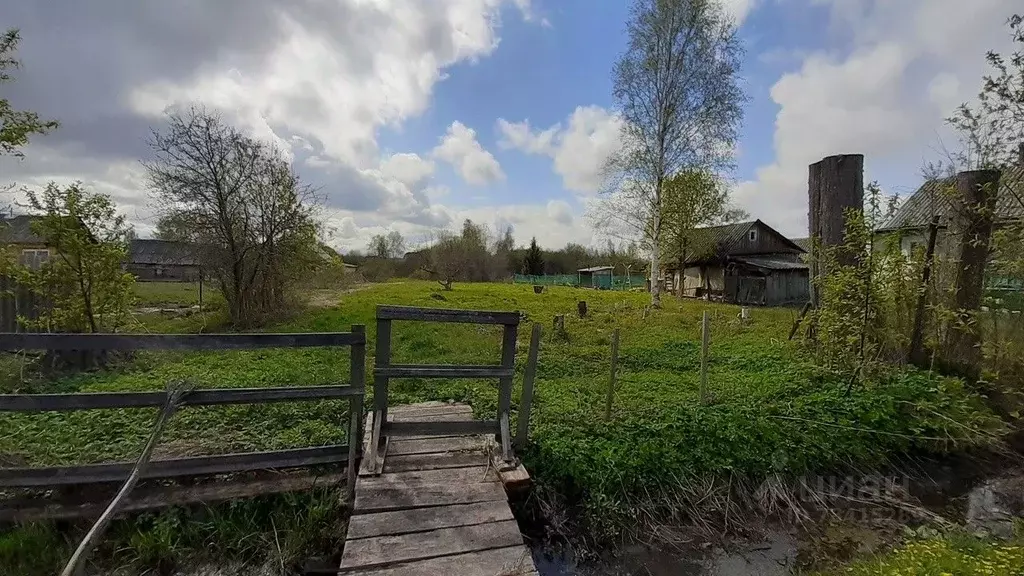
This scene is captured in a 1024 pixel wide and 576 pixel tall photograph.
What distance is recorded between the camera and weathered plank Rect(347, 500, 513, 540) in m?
2.82

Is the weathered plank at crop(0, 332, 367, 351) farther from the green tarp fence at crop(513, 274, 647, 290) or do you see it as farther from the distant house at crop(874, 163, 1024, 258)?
the green tarp fence at crop(513, 274, 647, 290)

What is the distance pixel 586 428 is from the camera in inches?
182

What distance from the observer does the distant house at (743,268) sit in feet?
77.5

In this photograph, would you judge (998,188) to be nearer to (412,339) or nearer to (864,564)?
(864,564)

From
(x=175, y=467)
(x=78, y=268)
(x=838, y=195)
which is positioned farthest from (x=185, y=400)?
(x=838, y=195)

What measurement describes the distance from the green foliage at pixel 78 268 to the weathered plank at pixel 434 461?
19.0 feet

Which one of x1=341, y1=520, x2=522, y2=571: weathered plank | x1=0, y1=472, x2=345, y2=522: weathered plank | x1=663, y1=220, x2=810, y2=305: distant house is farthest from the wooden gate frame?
x1=663, y1=220, x2=810, y2=305: distant house

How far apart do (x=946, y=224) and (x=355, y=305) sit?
51.0ft

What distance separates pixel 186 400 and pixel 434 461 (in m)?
1.88

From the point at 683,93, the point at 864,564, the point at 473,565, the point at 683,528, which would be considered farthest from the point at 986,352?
the point at 683,93

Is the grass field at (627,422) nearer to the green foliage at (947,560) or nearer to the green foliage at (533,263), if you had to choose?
the green foliage at (947,560)

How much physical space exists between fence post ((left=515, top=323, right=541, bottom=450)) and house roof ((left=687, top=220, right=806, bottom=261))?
22.9 metres

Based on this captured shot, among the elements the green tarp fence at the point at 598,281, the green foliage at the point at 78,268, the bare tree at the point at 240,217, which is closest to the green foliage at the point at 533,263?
the green tarp fence at the point at 598,281

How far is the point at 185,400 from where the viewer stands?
3.11 metres
